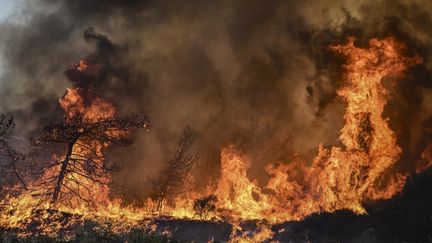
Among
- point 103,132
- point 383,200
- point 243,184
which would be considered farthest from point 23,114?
point 383,200

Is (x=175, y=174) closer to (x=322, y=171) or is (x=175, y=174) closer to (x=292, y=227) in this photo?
(x=322, y=171)

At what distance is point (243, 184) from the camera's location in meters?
30.3

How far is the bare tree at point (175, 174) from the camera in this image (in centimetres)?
3202

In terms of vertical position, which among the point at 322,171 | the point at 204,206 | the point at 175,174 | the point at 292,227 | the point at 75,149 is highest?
the point at 175,174

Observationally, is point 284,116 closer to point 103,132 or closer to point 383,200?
point 383,200

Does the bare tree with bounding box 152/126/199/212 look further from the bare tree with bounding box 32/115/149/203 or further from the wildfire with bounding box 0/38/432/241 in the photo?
the bare tree with bounding box 32/115/149/203

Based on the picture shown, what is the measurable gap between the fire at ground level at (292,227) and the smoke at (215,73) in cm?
1018

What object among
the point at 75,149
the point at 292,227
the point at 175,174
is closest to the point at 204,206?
the point at 175,174

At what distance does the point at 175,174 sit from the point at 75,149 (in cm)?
790

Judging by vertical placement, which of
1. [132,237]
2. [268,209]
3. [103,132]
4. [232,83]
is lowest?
[132,237]

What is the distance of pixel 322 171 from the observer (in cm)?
2973

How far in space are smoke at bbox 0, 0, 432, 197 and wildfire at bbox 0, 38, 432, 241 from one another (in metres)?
2.05

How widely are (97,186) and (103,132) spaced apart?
3.77 m

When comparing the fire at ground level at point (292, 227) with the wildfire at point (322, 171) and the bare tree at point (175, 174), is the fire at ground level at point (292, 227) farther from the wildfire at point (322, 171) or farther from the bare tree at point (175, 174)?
the bare tree at point (175, 174)
